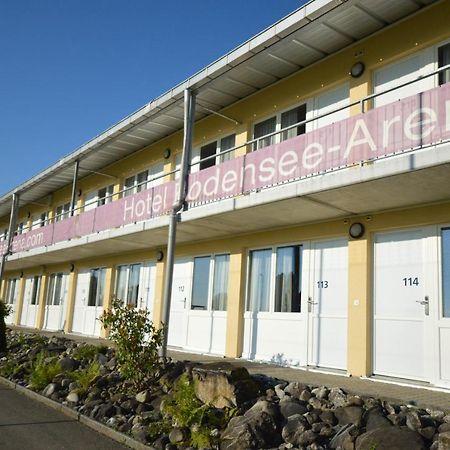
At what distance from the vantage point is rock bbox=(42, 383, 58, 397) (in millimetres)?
9831

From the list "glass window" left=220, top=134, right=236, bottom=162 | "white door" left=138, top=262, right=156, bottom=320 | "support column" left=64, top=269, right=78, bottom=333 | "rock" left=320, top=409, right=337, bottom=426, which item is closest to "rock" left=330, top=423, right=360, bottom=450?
"rock" left=320, top=409, right=337, bottom=426

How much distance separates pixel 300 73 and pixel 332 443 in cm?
844

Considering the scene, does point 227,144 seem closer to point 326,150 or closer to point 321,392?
point 326,150

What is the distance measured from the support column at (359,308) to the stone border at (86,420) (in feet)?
14.8

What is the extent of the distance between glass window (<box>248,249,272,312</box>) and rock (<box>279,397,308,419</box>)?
185 inches

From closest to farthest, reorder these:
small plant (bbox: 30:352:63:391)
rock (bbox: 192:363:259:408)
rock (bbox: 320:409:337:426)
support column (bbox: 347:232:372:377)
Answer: rock (bbox: 320:409:337:426), rock (bbox: 192:363:259:408), support column (bbox: 347:232:372:377), small plant (bbox: 30:352:63:391)

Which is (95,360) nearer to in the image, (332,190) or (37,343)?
(37,343)

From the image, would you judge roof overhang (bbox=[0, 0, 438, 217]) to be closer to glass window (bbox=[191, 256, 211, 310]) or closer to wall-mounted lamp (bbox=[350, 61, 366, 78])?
wall-mounted lamp (bbox=[350, 61, 366, 78])

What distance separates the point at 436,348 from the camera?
27.5ft

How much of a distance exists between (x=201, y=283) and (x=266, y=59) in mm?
6171

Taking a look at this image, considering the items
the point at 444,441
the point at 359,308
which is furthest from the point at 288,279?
the point at 444,441

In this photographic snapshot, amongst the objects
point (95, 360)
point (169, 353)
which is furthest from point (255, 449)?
point (169, 353)

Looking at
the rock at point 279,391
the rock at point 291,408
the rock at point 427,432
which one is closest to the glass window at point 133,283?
the rock at point 279,391

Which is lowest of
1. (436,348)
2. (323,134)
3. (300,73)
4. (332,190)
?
(436,348)
